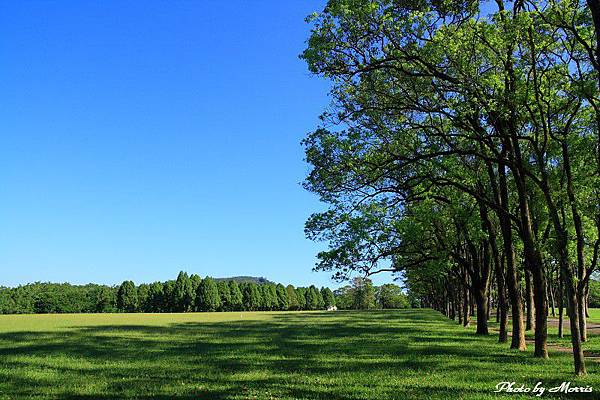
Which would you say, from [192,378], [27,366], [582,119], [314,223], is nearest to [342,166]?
[314,223]

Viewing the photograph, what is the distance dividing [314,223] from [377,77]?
10194 mm

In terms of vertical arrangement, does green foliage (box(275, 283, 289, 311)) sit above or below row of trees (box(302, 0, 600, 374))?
below

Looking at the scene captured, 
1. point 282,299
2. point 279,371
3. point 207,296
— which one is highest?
point 279,371

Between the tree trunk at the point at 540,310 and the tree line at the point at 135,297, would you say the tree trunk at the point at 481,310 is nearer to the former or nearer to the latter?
the tree trunk at the point at 540,310

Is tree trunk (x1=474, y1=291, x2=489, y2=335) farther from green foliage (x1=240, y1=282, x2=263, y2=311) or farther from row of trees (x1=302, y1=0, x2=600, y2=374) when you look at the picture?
green foliage (x1=240, y1=282, x2=263, y2=311)

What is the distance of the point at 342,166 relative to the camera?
2016cm

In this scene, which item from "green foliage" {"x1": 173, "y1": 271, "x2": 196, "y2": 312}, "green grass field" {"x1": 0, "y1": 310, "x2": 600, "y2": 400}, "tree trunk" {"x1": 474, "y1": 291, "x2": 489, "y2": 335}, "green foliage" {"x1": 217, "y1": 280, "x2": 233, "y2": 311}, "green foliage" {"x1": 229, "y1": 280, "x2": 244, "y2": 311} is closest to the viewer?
"green grass field" {"x1": 0, "y1": 310, "x2": 600, "y2": 400}

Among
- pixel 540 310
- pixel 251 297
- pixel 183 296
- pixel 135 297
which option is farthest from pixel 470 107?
pixel 251 297

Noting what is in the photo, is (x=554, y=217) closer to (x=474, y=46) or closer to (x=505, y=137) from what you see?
(x=505, y=137)

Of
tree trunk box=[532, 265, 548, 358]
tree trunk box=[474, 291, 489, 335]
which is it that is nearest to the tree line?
tree trunk box=[474, 291, 489, 335]

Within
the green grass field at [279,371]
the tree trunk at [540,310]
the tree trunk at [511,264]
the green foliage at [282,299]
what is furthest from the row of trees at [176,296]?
the tree trunk at [540,310]

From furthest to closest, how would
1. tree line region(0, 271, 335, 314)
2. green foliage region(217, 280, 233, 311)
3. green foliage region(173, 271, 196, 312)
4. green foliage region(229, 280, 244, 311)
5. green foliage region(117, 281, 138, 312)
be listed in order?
1. green foliage region(229, 280, 244, 311)
2. green foliage region(217, 280, 233, 311)
3. green foliage region(117, 281, 138, 312)
4. green foliage region(173, 271, 196, 312)
5. tree line region(0, 271, 335, 314)

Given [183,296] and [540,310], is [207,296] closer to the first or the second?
[183,296]

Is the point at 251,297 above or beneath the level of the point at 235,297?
beneath
